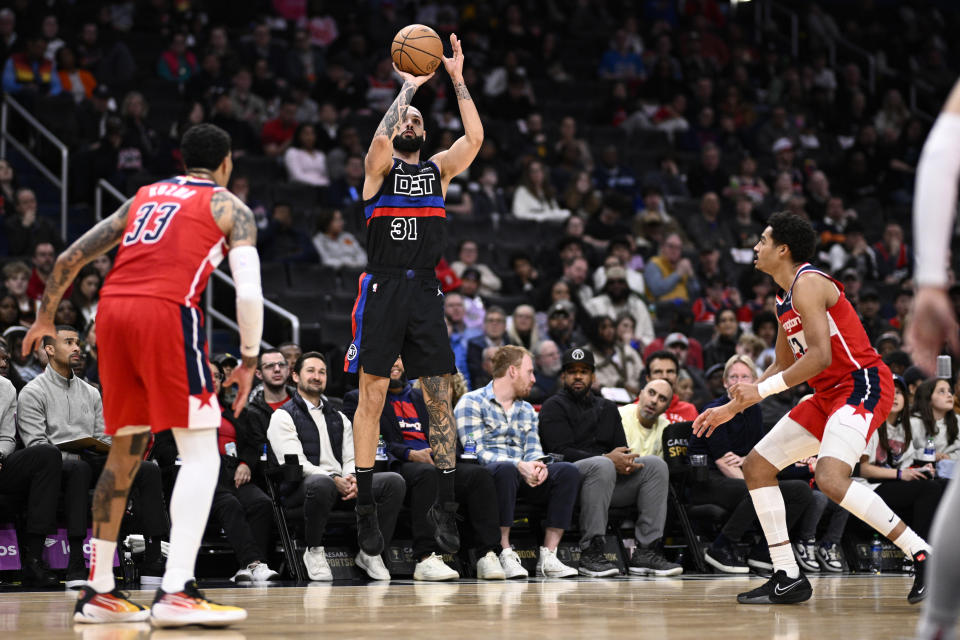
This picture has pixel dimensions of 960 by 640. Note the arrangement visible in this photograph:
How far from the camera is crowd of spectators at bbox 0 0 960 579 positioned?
33.6 feet

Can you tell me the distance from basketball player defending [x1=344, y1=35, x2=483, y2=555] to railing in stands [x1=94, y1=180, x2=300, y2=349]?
3807 millimetres

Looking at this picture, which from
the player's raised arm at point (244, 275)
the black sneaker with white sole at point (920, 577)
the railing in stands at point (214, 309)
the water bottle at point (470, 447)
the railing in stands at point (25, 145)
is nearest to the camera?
the player's raised arm at point (244, 275)

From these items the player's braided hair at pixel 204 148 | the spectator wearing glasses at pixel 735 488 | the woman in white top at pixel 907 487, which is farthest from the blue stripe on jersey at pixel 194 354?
the woman in white top at pixel 907 487

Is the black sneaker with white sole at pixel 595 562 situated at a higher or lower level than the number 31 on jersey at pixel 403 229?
lower

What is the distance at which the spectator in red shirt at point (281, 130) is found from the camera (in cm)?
1396

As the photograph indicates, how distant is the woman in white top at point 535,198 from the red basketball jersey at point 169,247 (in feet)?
31.0

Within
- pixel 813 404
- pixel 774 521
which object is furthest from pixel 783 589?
pixel 813 404

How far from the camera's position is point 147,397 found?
195 inches

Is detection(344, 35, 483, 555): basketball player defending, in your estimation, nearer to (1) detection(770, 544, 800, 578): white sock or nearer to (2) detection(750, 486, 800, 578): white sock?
(2) detection(750, 486, 800, 578): white sock

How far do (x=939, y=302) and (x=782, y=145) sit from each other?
14.3 m

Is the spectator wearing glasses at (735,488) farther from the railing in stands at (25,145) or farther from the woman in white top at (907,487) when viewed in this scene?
the railing in stands at (25,145)

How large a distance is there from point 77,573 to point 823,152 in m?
13.7

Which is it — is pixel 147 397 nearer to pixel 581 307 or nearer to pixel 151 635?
pixel 151 635

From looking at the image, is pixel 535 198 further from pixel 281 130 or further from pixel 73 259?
pixel 73 259
